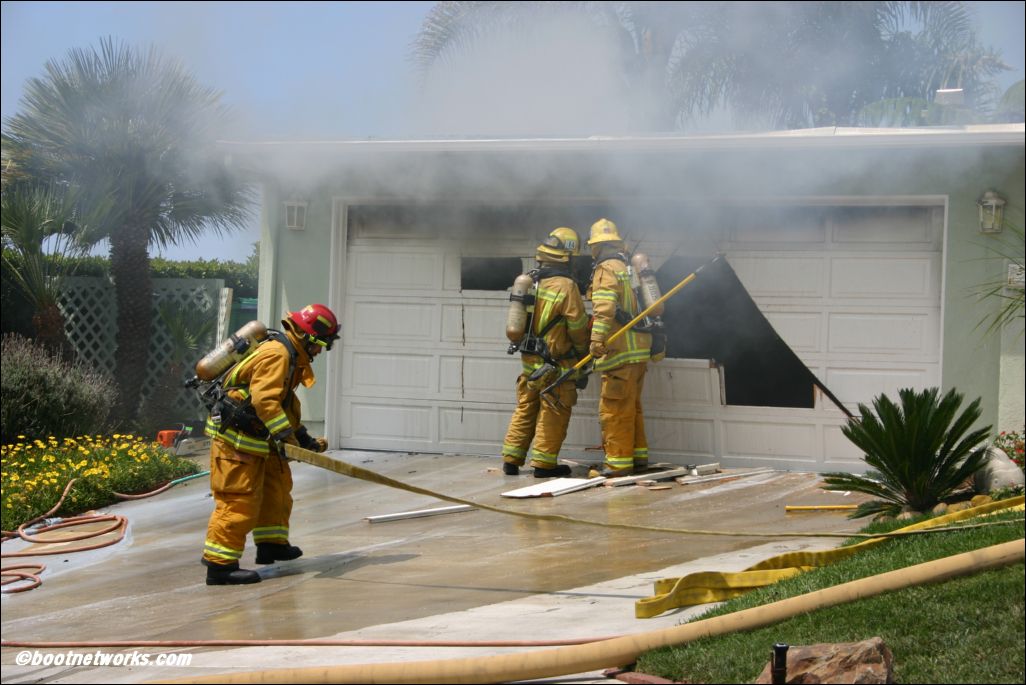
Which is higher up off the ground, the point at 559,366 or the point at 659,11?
the point at 659,11

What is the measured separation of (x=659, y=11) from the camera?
2086 centimetres

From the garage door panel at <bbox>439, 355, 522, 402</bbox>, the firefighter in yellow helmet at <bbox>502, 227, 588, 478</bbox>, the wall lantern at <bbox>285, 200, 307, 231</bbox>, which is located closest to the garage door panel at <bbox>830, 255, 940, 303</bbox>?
the firefighter in yellow helmet at <bbox>502, 227, 588, 478</bbox>

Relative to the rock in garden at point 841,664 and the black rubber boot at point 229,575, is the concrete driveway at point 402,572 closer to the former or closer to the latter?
the black rubber boot at point 229,575

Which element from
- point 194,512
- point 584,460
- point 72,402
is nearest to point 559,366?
point 584,460

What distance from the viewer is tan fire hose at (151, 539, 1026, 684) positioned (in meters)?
4.41

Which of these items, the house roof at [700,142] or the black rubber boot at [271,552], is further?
the house roof at [700,142]

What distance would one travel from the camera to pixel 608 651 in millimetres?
4621

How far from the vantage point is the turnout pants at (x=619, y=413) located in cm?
1058

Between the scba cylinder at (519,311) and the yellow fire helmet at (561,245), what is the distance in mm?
303

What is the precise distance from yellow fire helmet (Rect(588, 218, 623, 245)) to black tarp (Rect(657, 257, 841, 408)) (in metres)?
1.04

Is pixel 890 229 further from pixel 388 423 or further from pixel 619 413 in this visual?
pixel 388 423

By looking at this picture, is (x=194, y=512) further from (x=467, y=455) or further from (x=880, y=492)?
(x=880, y=492)

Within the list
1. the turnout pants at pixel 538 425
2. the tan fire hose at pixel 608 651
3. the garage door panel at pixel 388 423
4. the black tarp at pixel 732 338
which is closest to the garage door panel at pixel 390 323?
the garage door panel at pixel 388 423

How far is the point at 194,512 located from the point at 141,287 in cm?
707
